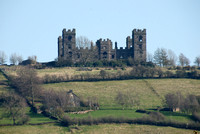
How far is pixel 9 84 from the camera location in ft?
263

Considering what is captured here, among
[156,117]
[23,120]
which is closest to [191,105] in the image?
[156,117]

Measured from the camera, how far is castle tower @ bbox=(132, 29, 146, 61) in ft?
365

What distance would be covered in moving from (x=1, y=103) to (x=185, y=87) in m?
38.4

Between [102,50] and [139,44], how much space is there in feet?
36.7

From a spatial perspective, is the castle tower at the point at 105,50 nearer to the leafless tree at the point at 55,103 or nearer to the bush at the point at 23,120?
the leafless tree at the point at 55,103

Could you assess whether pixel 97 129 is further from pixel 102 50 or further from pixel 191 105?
pixel 102 50

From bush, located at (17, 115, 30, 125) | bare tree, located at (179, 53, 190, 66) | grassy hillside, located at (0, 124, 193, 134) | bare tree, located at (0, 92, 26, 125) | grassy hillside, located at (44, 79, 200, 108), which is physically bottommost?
grassy hillside, located at (0, 124, 193, 134)

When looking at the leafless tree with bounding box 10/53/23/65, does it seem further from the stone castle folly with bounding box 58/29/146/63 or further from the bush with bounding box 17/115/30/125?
the bush with bounding box 17/115/30/125

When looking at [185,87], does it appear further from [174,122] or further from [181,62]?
[181,62]

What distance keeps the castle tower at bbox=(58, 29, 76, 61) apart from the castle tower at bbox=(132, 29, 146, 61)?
58.9 ft

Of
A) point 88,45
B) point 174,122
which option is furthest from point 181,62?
point 174,122

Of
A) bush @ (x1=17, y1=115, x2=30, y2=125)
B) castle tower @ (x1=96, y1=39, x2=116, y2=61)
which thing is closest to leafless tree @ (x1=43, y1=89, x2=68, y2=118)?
bush @ (x1=17, y1=115, x2=30, y2=125)

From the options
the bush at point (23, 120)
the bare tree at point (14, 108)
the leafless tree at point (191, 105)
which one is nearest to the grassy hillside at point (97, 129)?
the bush at point (23, 120)

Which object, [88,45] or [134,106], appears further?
[88,45]
